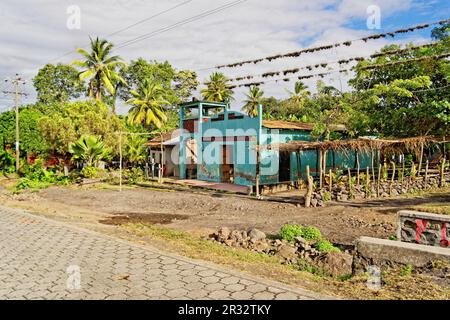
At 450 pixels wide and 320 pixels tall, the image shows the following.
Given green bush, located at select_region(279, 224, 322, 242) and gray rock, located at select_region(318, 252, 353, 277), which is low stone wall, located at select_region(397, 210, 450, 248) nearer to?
gray rock, located at select_region(318, 252, 353, 277)

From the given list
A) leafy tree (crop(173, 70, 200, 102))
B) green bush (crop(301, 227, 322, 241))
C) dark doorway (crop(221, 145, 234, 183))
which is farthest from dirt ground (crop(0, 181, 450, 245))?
leafy tree (crop(173, 70, 200, 102))

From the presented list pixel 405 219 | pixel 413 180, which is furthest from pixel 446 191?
pixel 405 219

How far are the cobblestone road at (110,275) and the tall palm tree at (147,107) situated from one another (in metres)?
30.8

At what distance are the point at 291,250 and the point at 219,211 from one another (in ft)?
21.7

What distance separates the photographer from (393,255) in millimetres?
5348

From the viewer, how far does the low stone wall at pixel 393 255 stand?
505cm

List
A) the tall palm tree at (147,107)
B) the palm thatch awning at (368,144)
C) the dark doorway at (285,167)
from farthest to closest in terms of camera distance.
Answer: the tall palm tree at (147,107), the dark doorway at (285,167), the palm thatch awning at (368,144)

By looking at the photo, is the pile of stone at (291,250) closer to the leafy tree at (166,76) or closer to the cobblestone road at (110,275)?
the cobblestone road at (110,275)

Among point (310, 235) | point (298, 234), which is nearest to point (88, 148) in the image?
point (298, 234)

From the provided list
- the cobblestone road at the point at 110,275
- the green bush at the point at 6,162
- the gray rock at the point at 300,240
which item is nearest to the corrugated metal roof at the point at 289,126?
the gray rock at the point at 300,240

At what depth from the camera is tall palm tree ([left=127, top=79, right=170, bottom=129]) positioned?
38.2 meters

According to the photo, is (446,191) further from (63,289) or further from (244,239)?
(63,289)

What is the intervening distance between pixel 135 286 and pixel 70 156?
77.8 ft

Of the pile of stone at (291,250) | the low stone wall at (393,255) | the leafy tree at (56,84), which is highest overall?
the leafy tree at (56,84)
